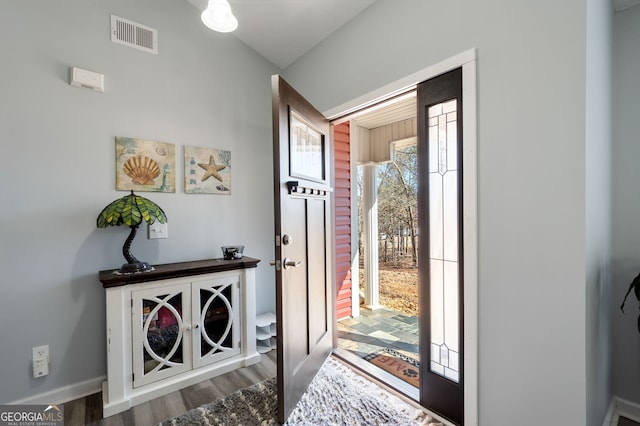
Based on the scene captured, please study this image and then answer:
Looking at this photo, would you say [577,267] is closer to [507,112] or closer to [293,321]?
[507,112]

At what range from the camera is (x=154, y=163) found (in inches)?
89.8

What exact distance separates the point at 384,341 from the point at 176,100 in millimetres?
2983

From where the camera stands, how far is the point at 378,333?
9.83ft

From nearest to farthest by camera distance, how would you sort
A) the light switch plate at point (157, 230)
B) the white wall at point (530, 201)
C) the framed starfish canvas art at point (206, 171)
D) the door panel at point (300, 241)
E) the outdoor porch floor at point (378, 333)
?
the white wall at point (530, 201), the door panel at point (300, 241), the light switch plate at point (157, 230), the framed starfish canvas art at point (206, 171), the outdoor porch floor at point (378, 333)

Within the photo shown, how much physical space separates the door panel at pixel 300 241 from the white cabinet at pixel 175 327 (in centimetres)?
60

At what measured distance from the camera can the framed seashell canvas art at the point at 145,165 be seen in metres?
2.15

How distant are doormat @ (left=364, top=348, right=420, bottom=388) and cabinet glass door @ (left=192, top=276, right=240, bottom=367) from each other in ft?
3.92

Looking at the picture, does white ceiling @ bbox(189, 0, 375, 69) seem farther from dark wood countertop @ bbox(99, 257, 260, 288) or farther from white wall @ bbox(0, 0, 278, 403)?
dark wood countertop @ bbox(99, 257, 260, 288)

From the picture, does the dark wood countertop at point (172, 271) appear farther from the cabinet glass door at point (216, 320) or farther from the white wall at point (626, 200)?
the white wall at point (626, 200)

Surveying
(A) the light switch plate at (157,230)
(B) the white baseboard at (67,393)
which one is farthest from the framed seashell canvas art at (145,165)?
(B) the white baseboard at (67,393)

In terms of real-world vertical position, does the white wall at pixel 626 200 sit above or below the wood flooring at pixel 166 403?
above

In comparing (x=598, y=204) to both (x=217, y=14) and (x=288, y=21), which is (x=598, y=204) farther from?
(x=288, y=21)

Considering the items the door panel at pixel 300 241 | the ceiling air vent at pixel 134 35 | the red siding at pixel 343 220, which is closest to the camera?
the door panel at pixel 300 241

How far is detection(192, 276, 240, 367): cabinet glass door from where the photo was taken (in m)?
2.15
